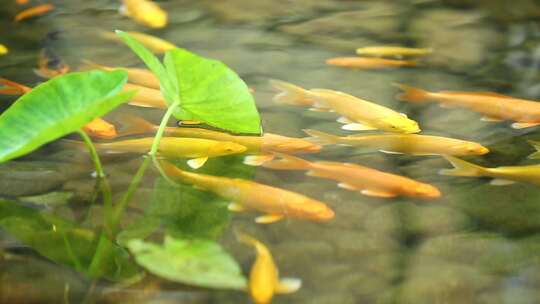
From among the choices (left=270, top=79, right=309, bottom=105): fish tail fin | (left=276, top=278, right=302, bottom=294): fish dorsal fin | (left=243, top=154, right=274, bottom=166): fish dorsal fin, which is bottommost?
(left=270, top=79, right=309, bottom=105): fish tail fin

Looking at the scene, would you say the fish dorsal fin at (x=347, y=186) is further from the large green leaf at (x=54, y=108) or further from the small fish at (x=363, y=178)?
the large green leaf at (x=54, y=108)

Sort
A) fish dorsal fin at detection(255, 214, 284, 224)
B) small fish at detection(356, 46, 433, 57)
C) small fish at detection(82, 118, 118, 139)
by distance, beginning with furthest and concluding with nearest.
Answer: small fish at detection(356, 46, 433, 57)
small fish at detection(82, 118, 118, 139)
fish dorsal fin at detection(255, 214, 284, 224)

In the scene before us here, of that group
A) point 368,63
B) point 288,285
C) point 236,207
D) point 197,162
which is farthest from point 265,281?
point 368,63

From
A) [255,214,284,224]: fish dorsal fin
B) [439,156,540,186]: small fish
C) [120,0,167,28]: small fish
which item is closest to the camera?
[255,214,284,224]: fish dorsal fin

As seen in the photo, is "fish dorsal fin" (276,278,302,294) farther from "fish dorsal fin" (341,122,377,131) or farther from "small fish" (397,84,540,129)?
"small fish" (397,84,540,129)

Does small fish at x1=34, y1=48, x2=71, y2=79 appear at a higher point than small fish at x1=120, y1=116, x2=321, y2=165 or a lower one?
lower

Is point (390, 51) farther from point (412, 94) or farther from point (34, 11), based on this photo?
point (34, 11)

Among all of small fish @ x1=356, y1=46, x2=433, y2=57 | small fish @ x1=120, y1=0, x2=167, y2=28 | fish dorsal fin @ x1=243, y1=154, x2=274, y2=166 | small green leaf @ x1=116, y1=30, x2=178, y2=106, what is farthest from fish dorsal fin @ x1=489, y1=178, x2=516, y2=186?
small fish @ x1=120, y1=0, x2=167, y2=28
